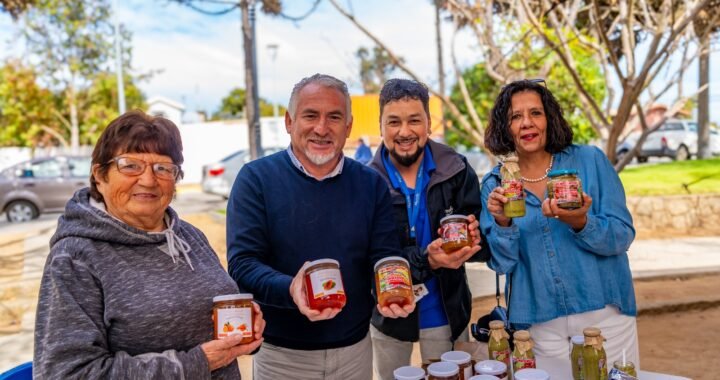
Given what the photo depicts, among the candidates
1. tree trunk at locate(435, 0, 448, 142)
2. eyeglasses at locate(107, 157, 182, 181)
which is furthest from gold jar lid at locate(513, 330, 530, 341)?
tree trunk at locate(435, 0, 448, 142)

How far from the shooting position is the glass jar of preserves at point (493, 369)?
6.79 ft

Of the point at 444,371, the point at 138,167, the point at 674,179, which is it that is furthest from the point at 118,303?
the point at 674,179

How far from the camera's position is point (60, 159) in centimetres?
1420

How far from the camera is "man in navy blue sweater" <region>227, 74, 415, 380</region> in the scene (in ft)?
7.73

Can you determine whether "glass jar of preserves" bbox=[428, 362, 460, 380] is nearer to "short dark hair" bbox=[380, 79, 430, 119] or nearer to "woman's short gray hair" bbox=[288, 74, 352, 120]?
"woman's short gray hair" bbox=[288, 74, 352, 120]

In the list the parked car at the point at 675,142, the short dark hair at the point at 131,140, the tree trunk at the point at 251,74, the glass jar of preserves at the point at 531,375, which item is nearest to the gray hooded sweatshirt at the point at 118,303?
the short dark hair at the point at 131,140

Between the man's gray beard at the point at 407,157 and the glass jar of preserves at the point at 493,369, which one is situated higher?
the man's gray beard at the point at 407,157

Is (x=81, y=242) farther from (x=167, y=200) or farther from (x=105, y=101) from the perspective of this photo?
(x=105, y=101)

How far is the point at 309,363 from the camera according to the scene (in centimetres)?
242

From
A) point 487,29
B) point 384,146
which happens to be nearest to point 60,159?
point 487,29

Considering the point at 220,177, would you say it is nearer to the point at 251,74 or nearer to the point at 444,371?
the point at 251,74

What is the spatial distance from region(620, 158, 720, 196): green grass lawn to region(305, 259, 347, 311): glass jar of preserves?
30.9ft

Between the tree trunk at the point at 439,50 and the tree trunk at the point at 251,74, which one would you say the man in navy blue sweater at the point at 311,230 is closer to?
the tree trunk at the point at 439,50

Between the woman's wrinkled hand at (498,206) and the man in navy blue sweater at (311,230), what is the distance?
456mm
